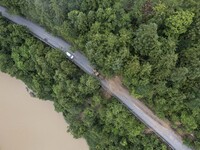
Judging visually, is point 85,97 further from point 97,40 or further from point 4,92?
point 4,92

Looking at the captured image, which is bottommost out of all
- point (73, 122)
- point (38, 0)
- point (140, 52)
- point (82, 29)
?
point (73, 122)

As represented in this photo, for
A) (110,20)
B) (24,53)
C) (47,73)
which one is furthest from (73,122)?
(110,20)

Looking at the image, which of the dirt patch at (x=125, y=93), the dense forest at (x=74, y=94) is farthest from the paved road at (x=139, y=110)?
the dense forest at (x=74, y=94)

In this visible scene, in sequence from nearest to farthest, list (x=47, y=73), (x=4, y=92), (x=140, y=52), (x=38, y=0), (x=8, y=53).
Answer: (x=140, y=52)
(x=38, y=0)
(x=47, y=73)
(x=8, y=53)
(x=4, y=92)

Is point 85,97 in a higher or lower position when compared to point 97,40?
lower

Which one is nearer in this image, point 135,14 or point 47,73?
point 135,14

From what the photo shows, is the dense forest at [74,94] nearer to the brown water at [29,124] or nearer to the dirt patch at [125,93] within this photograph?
the dirt patch at [125,93]

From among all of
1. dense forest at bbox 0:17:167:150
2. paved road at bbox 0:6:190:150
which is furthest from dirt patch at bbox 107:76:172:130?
dense forest at bbox 0:17:167:150
